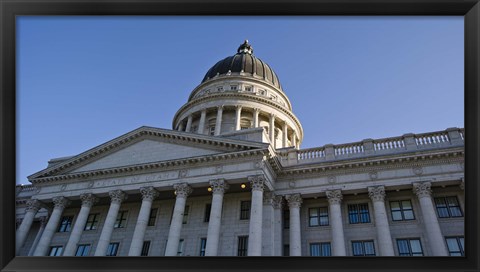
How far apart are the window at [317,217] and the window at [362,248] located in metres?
2.64

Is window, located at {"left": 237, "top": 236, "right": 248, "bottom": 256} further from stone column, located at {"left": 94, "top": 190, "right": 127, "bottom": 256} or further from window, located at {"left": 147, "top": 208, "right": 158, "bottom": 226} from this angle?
stone column, located at {"left": 94, "top": 190, "right": 127, "bottom": 256}

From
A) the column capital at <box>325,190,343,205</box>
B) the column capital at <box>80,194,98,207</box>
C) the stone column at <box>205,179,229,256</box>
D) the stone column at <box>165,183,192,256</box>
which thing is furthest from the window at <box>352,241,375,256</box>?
the column capital at <box>80,194,98,207</box>

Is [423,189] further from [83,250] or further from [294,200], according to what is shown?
[83,250]

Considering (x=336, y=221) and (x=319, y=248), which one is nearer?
(x=336, y=221)

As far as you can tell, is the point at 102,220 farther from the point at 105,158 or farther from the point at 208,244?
the point at 208,244

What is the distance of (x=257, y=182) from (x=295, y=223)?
178 inches

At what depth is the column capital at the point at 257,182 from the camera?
2489 cm

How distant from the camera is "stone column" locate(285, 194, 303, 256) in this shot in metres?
25.0

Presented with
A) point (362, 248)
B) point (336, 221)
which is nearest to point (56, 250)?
point (336, 221)

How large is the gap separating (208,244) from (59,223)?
18.6 meters

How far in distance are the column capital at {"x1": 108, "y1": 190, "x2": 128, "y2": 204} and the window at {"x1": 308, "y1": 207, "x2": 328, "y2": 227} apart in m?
15.7

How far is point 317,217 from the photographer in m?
27.6

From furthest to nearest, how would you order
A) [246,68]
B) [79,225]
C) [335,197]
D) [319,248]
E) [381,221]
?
1. [246,68]
2. [79,225]
3. [319,248]
4. [335,197]
5. [381,221]
